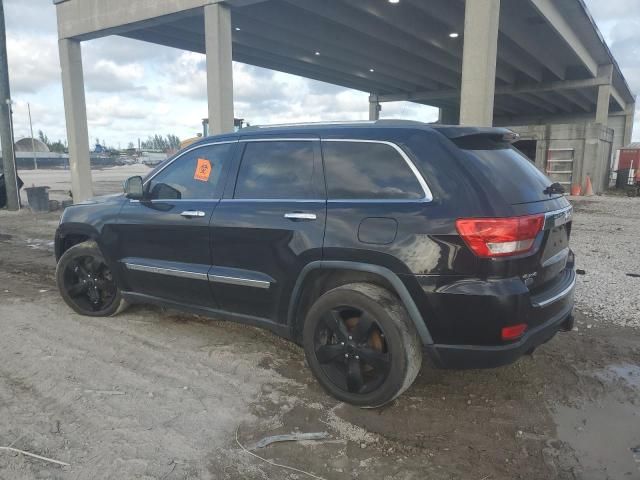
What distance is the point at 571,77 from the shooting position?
28.0m

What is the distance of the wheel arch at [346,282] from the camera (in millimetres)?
2908

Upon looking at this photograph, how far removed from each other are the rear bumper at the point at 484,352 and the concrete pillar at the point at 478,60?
7.70 metres

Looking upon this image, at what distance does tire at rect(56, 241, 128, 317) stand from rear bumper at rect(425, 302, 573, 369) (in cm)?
320

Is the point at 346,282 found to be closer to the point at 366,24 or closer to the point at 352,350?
the point at 352,350

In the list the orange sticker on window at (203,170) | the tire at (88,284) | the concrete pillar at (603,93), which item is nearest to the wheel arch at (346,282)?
the orange sticker on window at (203,170)

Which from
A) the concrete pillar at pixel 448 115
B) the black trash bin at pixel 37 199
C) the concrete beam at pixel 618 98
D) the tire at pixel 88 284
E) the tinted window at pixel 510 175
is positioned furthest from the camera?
the concrete pillar at pixel 448 115

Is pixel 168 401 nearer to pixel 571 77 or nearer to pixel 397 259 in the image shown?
pixel 397 259

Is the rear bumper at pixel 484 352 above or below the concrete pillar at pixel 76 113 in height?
below

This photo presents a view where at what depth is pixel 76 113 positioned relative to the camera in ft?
52.7

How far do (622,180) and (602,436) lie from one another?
1011 inches

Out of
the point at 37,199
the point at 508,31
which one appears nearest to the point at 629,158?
the point at 508,31

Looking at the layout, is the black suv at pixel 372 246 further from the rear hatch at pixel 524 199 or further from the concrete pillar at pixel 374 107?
the concrete pillar at pixel 374 107

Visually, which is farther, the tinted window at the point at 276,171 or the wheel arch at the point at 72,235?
the wheel arch at the point at 72,235

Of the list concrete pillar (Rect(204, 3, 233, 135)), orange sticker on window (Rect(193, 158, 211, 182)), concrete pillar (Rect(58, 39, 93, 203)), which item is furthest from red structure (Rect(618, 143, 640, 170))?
orange sticker on window (Rect(193, 158, 211, 182))
